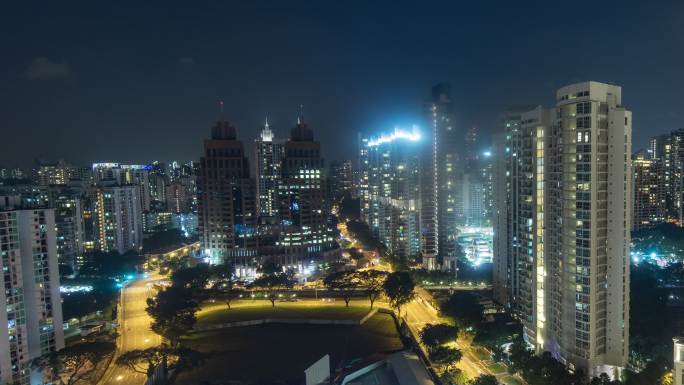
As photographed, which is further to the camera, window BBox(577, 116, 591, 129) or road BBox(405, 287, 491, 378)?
road BBox(405, 287, 491, 378)

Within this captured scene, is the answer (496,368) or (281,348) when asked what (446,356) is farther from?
(281,348)

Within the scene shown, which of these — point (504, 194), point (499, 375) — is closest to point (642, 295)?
point (504, 194)

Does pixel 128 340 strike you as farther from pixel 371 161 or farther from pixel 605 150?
pixel 371 161

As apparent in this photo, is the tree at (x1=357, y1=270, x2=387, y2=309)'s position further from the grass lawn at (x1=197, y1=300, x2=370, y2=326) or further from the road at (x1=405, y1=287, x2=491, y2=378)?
the road at (x1=405, y1=287, x2=491, y2=378)

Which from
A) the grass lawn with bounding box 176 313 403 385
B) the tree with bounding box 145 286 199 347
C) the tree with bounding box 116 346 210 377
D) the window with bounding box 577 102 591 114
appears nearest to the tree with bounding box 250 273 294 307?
the grass lawn with bounding box 176 313 403 385

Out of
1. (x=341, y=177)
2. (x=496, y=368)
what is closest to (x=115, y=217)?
(x=496, y=368)

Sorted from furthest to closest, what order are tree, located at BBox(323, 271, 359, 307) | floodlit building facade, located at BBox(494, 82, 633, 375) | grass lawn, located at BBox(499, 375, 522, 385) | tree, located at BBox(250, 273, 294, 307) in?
tree, located at BBox(250, 273, 294, 307), tree, located at BBox(323, 271, 359, 307), grass lawn, located at BBox(499, 375, 522, 385), floodlit building facade, located at BBox(494, 82, 633, 375)

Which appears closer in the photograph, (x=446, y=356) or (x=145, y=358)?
(x=145, y=358)
